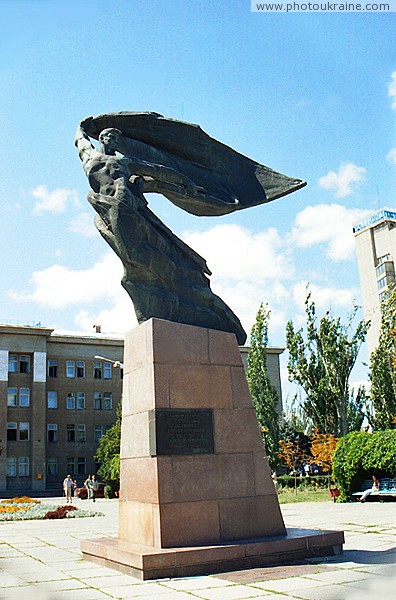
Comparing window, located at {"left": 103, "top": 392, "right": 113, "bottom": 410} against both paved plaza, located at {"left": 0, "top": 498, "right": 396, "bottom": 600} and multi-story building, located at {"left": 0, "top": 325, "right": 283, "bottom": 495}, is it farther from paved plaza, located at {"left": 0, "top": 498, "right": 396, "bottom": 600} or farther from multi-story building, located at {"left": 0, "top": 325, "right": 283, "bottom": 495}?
paved plaza, located at {"left": 0, "top": 498, "right": 396, "bottom": 600}

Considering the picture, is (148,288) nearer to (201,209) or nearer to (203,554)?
(201,209)

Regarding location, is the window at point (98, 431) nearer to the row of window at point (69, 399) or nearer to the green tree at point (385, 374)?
the row of window at point (69, 399)

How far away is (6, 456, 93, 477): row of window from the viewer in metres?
38.7

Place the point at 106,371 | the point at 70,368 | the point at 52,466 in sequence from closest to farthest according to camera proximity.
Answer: the point at 52,466
the point at 70,368
the point at 106,371

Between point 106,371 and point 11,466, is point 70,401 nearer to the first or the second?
point 106,371

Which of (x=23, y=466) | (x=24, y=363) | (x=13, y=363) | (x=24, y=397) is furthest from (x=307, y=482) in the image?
(x=13, y=363)

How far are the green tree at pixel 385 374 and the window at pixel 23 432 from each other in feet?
73.7

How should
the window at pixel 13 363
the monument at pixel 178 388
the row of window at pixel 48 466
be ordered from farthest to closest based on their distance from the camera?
the window at pixel 13 363
the row of window at pixel 48 466
the monument at pixel 178 388

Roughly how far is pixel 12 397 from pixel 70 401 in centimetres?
417

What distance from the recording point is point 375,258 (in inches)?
2539

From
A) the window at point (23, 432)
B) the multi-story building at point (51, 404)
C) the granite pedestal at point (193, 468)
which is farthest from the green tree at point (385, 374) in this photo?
the granite pedestal at point (193, 468)

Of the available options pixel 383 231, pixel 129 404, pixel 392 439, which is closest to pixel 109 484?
pixel 392 439

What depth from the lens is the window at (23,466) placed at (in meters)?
38.7

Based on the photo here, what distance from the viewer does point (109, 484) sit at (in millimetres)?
30719
